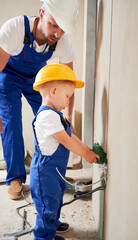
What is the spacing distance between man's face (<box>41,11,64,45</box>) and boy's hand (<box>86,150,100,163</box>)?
0.84m

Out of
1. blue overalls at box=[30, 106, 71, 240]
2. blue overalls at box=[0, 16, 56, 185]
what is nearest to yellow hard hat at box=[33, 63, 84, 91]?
blue overalls at box=[30, 106, 71, 240]

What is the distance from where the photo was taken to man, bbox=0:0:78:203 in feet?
5.30

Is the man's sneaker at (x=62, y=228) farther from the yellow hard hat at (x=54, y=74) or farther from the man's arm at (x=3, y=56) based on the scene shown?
the man's arm at (x=3, y=56)

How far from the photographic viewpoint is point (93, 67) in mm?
2561

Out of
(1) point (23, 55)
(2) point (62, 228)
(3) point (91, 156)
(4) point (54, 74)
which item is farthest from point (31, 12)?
(2) point (62, 228)

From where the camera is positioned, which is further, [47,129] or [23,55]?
[23,55]

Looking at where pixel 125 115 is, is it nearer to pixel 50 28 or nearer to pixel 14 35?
pixel 50 28

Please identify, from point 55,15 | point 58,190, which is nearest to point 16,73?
point 55,15

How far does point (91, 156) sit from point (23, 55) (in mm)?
1003

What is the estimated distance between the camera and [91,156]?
1.38m

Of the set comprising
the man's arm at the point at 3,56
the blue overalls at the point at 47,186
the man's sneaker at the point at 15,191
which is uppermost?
the man's arm at the point at 3,56

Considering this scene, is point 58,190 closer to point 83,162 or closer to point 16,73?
point 16,73

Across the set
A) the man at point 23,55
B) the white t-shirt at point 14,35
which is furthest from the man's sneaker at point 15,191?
the white t-shirt at point 14,35

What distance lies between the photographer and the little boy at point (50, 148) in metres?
1.37
